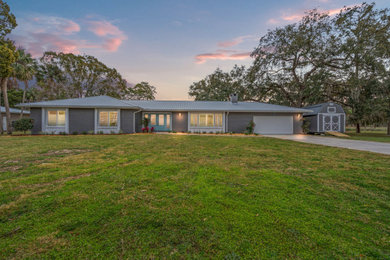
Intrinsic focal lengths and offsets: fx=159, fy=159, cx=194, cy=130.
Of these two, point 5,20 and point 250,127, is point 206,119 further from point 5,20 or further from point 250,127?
point 5,20

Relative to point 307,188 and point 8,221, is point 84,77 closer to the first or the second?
point 8,221

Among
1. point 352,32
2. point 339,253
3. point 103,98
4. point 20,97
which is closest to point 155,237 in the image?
point 339,253

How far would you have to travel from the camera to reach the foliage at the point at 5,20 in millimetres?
12312

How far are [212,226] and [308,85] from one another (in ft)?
71.0

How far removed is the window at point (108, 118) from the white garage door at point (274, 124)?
12.3m

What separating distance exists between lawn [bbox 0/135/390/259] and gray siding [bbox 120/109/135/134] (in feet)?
Answer: 31.4

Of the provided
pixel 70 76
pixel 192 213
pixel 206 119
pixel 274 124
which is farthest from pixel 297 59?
pixel 70 76

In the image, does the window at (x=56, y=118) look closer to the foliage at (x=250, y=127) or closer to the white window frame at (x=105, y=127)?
the white window frame at (x=105, y=127)

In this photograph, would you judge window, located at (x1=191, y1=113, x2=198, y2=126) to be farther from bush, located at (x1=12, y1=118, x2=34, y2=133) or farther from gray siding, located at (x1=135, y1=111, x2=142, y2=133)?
bush, located at (x1=12, y1=118, x2=34, y2=133)

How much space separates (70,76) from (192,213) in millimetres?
28358

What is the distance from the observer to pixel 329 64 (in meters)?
18.0

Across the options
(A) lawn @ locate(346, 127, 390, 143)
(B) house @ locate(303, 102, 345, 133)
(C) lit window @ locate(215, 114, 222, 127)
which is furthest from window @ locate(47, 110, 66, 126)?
(A) lawn @ locate(346, 127, 390, 143)

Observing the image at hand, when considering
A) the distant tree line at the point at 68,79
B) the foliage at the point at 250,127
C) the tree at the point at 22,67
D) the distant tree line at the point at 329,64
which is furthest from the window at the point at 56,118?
the distant tree line at the point at 329,64

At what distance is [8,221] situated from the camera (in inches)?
69.2
